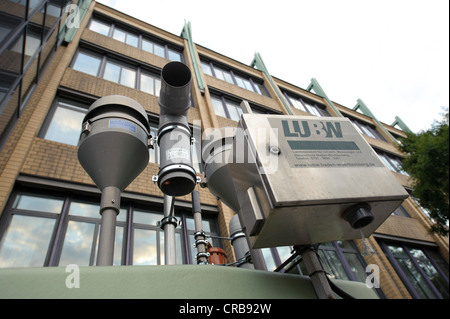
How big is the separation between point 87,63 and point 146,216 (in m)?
5.41

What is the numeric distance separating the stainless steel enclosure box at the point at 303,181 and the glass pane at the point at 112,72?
762 cm

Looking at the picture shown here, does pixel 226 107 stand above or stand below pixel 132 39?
below

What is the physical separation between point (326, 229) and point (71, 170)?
5.05m

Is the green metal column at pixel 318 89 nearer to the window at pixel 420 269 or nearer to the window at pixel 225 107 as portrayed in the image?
the window at pixel 225 107

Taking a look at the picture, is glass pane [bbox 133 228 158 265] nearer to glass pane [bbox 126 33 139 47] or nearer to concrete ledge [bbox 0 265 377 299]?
concrete ledge [bbox 0 265 377 299]

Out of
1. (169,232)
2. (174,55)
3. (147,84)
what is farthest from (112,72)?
(169,232)

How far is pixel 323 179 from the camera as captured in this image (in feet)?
4.81

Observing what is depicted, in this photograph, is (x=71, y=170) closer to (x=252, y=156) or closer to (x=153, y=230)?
(x=153, y=230)

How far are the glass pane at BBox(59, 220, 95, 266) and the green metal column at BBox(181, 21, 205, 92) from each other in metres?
6.33

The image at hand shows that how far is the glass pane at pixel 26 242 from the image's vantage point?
3.89 metres

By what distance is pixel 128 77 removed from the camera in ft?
28.5

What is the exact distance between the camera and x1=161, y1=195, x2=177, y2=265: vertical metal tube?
2.45 m

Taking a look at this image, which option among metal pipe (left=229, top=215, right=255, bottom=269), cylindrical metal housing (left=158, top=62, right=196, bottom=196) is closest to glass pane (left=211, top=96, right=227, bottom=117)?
metal pipe (left=229, top=215, right=255, bottom=269)

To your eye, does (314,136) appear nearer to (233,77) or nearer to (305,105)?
(233,77)
